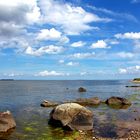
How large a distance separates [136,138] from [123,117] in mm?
15853

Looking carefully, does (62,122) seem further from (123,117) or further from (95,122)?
(123,117)

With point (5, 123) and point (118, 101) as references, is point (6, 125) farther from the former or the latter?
point (118, 101)

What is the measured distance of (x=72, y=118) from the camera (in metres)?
35.6

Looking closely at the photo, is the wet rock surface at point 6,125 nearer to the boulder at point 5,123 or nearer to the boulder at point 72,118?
the boulder at point 5,123

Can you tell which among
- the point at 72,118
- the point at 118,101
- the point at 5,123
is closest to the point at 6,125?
the point at 5,123

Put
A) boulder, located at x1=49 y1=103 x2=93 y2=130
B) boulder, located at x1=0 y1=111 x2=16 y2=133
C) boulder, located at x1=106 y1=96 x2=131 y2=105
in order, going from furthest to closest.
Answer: boulder, located at x1=106 y1=96 x2=131 y2=105 → boulder, located at x1=49 y1=103 x2=93 y2=130 → boulder, located at x1=0 y1=111 x2=16 y2=133

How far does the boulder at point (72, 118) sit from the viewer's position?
35.2 m

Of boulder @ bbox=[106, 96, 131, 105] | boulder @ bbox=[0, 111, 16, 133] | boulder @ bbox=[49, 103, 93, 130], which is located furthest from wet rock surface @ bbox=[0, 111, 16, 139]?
boulder @ bbox=[106, 96, 131, 105]

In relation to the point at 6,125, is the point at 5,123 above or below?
above

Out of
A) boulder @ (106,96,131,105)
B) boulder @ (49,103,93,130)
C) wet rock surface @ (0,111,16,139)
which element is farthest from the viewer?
boulder @ (106,96,131,105)

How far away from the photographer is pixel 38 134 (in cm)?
3291

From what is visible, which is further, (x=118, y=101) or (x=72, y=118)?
(x=118, y=101)

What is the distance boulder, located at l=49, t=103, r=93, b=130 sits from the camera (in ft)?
116

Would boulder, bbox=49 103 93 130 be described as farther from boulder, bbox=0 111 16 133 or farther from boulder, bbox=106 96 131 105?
boulder, bbox=106 96 131 105
